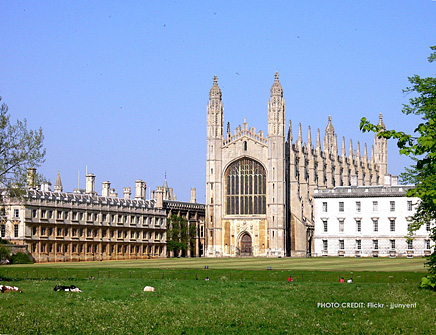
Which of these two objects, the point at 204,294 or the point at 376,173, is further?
the point at 376,173

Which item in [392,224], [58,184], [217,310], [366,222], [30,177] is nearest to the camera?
[217,310]

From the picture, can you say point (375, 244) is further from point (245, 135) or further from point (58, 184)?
point (58, 184)

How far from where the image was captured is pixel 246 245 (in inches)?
4252

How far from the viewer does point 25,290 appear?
30.8m

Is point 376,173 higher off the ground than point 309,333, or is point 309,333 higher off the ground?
point 376,173

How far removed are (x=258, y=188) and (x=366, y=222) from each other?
1740cm

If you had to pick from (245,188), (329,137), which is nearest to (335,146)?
(329,137)

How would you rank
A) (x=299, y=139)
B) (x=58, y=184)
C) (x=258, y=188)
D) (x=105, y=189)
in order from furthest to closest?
(x=299, y=139)
(x=58, y=184)
(x=258, y=188)
(x=105, y=189)

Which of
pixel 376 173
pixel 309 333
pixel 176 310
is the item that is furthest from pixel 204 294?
pixel 376 173

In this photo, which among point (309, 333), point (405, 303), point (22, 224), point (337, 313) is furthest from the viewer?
point (22, 224)

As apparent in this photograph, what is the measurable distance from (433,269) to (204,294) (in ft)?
29.1

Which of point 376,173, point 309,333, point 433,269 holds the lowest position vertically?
point 309,333

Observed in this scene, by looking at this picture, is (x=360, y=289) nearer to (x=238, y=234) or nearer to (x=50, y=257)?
(x=50, y=257)

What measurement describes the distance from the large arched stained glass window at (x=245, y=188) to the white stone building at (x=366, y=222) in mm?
9610
